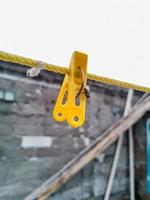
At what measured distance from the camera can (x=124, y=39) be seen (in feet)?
2.77

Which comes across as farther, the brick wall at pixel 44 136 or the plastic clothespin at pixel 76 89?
the brick wall at pixel 44 136

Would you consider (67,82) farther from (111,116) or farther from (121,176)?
(121,176)

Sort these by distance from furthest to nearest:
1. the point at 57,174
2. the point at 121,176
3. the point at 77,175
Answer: the point at 121,176, the point at 77,175, the point at 57,174

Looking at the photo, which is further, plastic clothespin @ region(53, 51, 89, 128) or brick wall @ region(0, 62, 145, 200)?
brick wall @ region(0, 62, 145, 200)

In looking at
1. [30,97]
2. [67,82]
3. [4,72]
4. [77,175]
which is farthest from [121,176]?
[67,82]

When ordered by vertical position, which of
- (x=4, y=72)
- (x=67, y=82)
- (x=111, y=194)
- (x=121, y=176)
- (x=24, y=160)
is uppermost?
(x=4, y=72)

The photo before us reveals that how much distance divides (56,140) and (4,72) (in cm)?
50

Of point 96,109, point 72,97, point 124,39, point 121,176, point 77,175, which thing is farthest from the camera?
point 121,176

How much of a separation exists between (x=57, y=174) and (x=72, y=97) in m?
0.99

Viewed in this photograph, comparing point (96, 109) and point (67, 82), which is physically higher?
point (96, 109)

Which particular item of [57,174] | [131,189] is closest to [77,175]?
[57,174]

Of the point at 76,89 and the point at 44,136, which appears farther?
the point at 44,136

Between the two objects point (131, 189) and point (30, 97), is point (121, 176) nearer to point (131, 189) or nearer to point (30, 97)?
point (131, 189)

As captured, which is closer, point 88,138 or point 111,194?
point 88,138
